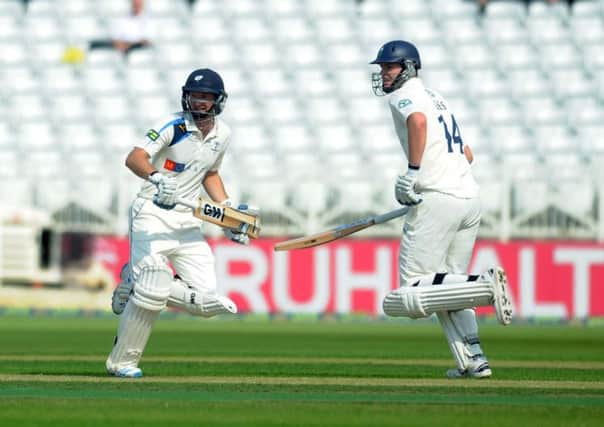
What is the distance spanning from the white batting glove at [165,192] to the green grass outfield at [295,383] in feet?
3.22

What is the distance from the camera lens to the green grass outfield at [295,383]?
5602 mm

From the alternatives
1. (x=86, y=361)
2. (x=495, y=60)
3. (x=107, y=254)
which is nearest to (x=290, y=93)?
(x=495, y=60)

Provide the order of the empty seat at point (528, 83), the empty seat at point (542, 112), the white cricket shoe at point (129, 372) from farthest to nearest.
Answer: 1. the empty seat at point (528, 83)
2. the empty seat at point (542, 112)
3. the white cricket shoe at point (129, 372)

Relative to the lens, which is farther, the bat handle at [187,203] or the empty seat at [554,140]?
the empty seat at [554,140]

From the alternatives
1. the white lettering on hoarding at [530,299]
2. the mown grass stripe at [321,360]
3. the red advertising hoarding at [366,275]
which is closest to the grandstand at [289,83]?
the red advertising hoarding at [366,275]

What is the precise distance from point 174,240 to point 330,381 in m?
1.29

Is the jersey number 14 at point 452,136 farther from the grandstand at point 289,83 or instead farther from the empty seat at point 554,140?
the empty seat at point 554,140

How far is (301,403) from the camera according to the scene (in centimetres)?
614

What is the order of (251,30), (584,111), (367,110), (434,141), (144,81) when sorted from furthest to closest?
1. (251,30)
2. (144,81)
3. (367,110)
4. (584,111)
5. (434,141)

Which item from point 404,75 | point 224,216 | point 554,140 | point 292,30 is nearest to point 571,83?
point 554,140

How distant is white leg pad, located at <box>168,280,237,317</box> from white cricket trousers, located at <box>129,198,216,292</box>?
8 centimetres

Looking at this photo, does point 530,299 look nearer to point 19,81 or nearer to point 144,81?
point 144,81

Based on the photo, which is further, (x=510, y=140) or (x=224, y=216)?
(x=510, y=140)

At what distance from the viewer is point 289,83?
24219 millimetres
